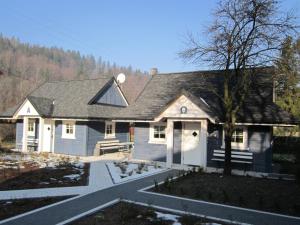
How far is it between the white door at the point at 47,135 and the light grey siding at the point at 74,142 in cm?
51

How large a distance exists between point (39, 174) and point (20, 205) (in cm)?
478

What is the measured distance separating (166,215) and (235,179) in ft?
19.3

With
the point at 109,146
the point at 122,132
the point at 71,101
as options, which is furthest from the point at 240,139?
the point at 71,101

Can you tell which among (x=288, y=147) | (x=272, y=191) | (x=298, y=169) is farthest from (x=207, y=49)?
(x=288, y=147)

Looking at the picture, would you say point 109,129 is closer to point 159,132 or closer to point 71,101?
point 71,101

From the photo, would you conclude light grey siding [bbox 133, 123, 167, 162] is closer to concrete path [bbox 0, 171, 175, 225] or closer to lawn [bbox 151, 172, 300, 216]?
lawn [bbox 151, 172, 300, 216]

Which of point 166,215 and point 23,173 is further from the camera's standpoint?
point 23,173

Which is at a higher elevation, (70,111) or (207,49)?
(207,49)

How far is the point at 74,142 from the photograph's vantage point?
21719 mm

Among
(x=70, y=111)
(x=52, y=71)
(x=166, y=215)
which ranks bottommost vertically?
(x=166, y=215)

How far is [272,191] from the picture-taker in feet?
36.1

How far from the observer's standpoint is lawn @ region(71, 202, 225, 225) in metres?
7.46

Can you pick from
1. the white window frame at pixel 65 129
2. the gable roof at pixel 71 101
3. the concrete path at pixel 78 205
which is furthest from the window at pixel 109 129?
the concrete path at pixel 78 205

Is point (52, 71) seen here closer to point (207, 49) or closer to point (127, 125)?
point (127, 125)
